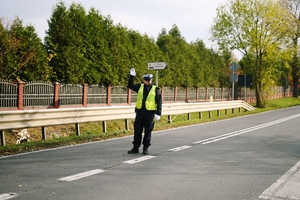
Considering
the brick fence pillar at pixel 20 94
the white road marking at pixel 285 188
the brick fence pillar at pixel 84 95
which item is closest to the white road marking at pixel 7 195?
the white road marking at pixel 285 188

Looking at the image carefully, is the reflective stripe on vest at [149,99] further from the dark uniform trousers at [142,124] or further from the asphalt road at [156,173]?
the asphalt road at [156,173]

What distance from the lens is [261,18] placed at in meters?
34.9

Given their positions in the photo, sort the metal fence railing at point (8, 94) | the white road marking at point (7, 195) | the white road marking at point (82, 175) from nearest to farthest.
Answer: the white road marking at point (7, 195) → the white road marking at point (82, 175) → the metal fence railing at point (8, 94)

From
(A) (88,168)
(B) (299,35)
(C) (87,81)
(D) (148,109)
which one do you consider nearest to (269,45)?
(B) (299,35)

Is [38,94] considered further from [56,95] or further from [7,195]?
[7,195]

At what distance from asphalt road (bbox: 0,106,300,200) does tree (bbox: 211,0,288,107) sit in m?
26.9

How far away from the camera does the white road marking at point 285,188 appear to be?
5.03 meters

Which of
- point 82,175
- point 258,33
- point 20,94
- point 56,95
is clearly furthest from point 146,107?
point 258,33

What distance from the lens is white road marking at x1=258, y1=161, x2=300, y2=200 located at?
5027mm

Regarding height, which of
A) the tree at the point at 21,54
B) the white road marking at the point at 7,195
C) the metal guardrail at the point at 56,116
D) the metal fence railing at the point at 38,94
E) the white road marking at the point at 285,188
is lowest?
the white road marking at the point at 285,188

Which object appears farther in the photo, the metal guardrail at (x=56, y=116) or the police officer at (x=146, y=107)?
the metal guardrail at (x=56, y=116)

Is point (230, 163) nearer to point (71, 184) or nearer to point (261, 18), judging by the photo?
point (71, 184)

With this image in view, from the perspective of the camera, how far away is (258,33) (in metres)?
34.8

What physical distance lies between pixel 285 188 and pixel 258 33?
31186mm
